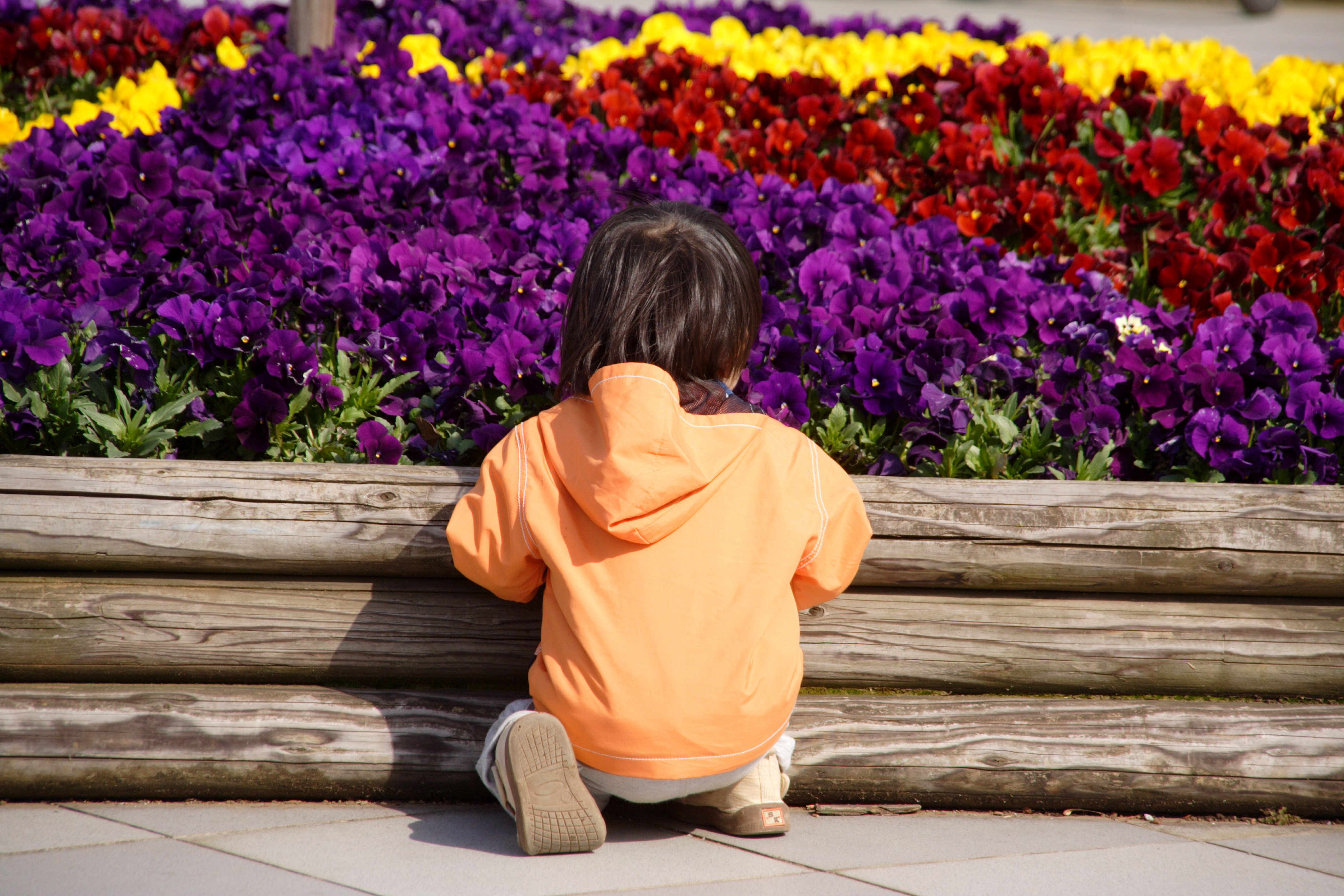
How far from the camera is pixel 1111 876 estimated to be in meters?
2.08

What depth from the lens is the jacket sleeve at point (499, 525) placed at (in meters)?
2.08

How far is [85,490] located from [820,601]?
1.53 metres

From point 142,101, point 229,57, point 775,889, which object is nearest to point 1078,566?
point 775,889

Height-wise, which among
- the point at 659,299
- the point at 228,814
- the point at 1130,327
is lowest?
the point at 228,814

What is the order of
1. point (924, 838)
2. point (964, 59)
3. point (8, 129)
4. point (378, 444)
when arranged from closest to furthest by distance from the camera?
point (924, 838) < point (378, 444) < point (8, 129) < point (964, 59)

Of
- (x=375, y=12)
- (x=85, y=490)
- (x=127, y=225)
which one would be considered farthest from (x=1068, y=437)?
(x=375, y=12)

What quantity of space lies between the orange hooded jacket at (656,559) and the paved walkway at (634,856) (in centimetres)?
21

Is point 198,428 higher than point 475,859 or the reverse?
higher

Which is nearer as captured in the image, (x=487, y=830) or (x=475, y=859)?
(x=475, y=859)

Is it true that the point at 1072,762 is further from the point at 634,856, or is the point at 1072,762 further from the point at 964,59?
the point at 964,59

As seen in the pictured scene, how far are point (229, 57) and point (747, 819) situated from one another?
420cm

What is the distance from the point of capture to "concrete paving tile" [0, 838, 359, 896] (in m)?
1.84

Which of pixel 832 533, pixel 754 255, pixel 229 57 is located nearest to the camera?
pixel 832 533

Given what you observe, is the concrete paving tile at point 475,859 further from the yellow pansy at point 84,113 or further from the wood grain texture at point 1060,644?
the yellow pansy at point 84,113
